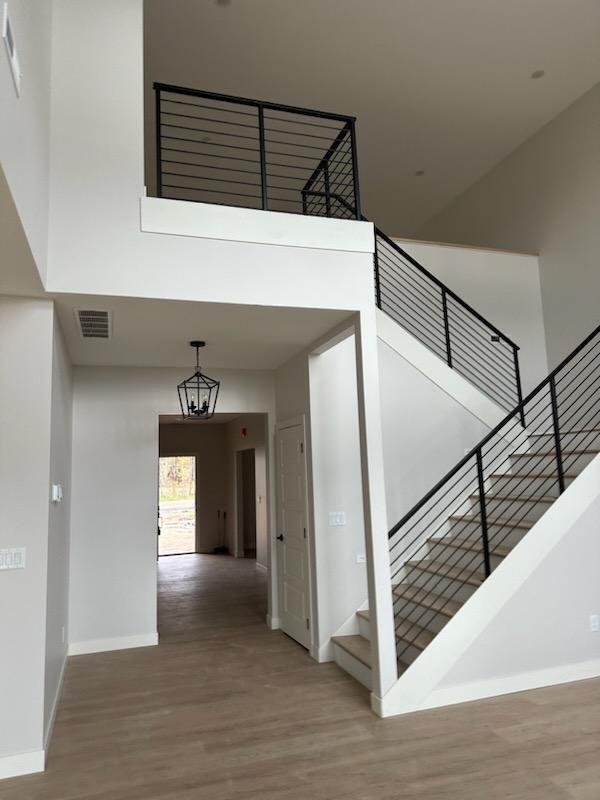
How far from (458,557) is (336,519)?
3.74ft

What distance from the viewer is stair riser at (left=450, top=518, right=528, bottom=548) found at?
4.52m

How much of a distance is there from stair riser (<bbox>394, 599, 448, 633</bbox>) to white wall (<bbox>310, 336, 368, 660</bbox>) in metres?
0.43

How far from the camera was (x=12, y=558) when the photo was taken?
339 centimetres

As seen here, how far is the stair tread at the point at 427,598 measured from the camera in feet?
14.3

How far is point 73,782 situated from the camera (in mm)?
3178

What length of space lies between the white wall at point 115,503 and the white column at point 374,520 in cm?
268

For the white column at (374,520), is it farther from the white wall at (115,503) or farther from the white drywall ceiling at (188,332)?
the white wall at (115,503)

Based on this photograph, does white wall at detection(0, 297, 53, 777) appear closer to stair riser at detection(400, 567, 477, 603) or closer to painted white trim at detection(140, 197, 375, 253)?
painted white trim at detection(140, 197, 375, 253)

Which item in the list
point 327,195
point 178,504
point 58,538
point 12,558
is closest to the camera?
point 12,558

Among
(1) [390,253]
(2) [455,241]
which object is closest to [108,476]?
(1) [390,253]

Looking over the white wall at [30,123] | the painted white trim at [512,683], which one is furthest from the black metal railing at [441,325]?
the white wall at [30,123]

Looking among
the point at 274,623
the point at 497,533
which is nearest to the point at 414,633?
the point at 497,533

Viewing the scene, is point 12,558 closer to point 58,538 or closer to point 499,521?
Result: point 58,538

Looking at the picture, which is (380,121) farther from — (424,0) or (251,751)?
(251,751)
